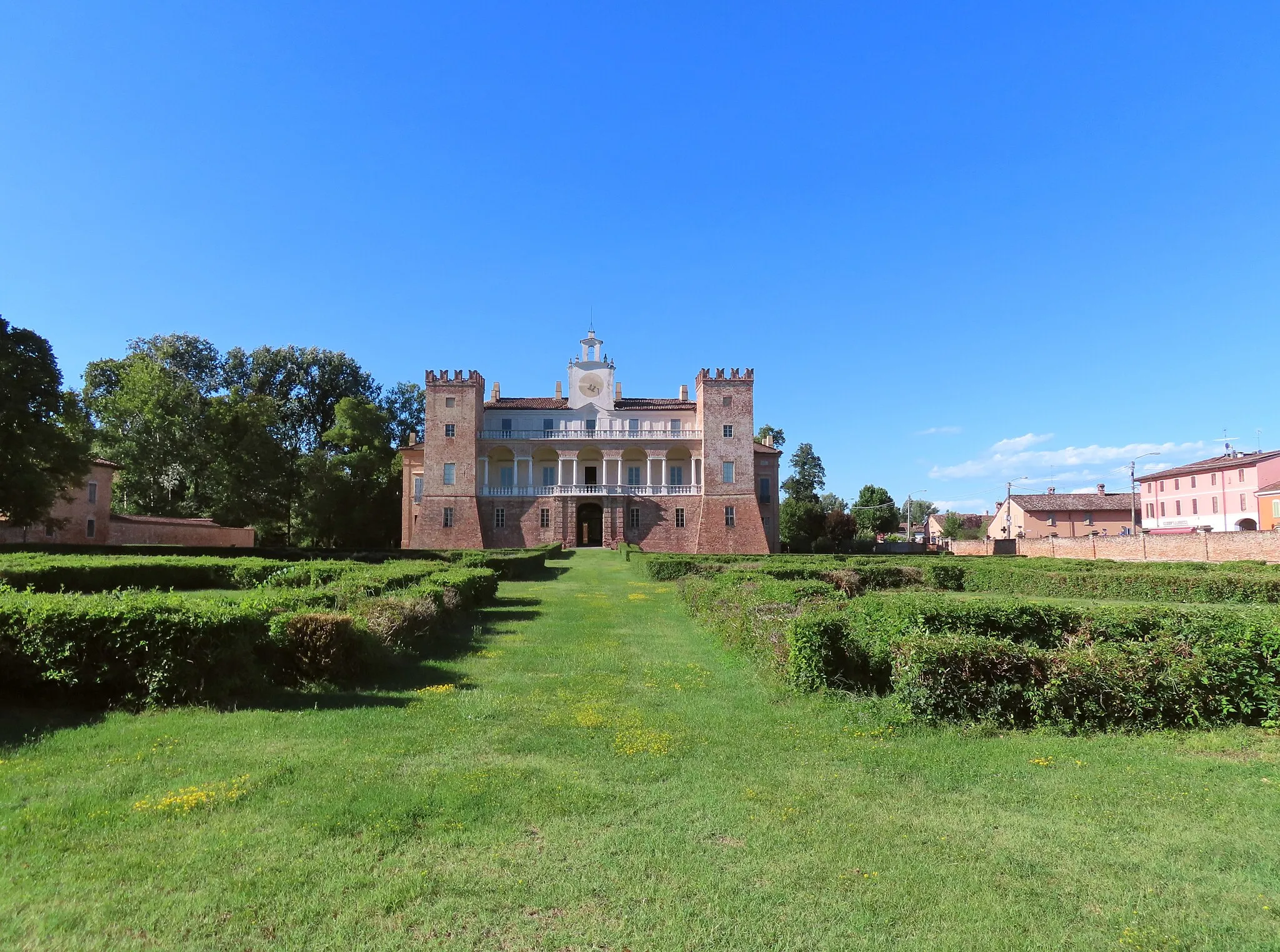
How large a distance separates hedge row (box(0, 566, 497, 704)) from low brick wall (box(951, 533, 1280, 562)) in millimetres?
35510

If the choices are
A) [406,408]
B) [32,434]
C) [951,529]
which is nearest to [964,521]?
[951,529]

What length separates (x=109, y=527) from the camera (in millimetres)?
41719

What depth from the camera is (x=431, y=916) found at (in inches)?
144

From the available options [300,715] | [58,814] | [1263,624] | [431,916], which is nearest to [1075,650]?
[1263,624]

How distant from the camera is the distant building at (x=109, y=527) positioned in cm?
3825

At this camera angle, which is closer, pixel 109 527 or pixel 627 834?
pixel 627 834

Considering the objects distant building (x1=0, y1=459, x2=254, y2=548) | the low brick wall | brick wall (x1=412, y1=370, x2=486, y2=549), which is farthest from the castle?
the low brick wall

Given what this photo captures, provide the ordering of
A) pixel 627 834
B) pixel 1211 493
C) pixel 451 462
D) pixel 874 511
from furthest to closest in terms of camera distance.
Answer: pixel 874 511
pixel 1211 493
pixel 451 462
pixel 627 834

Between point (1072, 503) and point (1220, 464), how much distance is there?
1497 centimetres

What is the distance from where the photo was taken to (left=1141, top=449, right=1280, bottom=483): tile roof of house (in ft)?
183

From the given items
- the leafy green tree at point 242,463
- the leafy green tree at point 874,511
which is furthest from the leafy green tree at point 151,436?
the leafy green tree at point 874,511

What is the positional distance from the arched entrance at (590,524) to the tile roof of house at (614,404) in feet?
25.4

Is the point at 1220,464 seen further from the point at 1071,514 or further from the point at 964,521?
the point at 964,521

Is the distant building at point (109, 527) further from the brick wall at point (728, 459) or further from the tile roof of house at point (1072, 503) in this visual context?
the tile roof of house at point (1072, 503)
